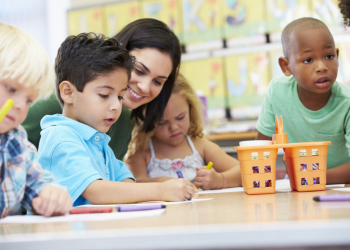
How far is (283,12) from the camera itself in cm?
317

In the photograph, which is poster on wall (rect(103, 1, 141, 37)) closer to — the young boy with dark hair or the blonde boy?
the young boy with dark hair

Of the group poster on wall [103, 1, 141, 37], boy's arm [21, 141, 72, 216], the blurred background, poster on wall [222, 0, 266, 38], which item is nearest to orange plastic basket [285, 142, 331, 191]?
boy's arm [21, 141, 72, 216]

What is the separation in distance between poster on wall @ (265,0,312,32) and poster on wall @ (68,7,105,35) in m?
1.68

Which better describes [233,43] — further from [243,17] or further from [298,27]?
[298,27]

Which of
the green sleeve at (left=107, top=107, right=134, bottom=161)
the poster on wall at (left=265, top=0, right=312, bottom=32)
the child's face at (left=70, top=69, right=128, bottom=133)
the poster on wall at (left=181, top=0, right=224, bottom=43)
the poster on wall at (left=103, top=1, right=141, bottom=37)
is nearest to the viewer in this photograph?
the child's face at (left=70, top=69, right=128, bottom=133)

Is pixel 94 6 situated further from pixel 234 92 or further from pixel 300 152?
pixel 300 152

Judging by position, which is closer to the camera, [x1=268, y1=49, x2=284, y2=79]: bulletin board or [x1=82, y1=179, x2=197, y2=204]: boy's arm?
[x1=82, y1=179, x2=197, y2=204]: boy's arm

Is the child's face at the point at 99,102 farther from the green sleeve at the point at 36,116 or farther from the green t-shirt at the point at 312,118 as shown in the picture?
the green t-shirt at the point at 312,118

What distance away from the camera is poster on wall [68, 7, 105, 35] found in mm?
3842

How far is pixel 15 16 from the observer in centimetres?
418

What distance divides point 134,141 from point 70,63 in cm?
71

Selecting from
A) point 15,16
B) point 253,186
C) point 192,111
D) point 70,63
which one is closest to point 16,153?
point 70,63

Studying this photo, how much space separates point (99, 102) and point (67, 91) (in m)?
0.11

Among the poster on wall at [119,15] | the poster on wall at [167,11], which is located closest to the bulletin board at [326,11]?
the poster on wall at [167,11]
